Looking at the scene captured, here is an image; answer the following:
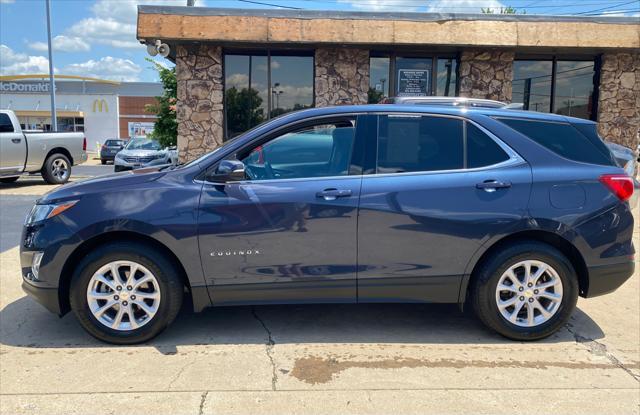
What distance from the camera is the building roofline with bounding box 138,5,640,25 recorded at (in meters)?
8.89

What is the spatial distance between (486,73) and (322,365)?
7942 mm

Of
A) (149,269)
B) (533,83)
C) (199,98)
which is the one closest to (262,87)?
(199,98)

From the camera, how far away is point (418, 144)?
4.09 meters

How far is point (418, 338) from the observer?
13.8ft

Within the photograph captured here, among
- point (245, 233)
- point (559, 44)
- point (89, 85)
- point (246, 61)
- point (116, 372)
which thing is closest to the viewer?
point (116, 372)

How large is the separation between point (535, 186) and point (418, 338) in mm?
1497

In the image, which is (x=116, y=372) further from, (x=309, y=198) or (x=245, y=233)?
(x=309, y=198)

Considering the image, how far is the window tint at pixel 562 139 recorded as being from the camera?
4117mm

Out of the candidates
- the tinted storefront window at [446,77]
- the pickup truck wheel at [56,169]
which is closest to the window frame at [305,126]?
the tinted storefront window at [446,77]

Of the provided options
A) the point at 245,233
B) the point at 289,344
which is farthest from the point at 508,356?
the point at 245,233

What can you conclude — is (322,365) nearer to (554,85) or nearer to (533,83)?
(533,83)

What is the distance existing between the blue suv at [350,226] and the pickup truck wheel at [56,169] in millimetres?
10775

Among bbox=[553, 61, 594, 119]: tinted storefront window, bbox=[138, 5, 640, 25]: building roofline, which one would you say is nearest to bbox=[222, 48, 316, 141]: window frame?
bbox=[138, 5, 640, 25]: building roofline

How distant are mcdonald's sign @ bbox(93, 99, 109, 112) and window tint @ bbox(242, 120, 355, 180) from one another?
4793 centimetres
